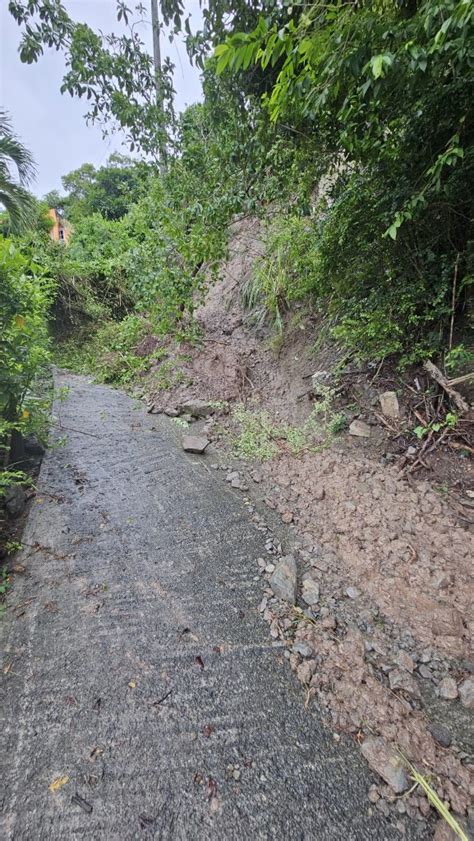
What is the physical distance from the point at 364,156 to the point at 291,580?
2172 mm

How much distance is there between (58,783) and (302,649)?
796 mm

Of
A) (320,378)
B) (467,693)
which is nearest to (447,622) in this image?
(467,693)

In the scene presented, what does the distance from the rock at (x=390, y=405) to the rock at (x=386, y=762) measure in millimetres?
1572

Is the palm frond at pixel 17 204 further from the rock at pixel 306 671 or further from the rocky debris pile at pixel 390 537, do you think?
the rock at pixel 306 671

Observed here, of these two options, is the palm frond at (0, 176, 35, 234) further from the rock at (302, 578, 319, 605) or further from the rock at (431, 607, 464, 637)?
the rock at (431, 607, 464, 637)

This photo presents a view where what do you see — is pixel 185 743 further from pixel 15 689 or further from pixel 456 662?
pixel 456 662

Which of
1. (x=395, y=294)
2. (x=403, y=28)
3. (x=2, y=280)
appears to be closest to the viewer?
(x=403, y=28)

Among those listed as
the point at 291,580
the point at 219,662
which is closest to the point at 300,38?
the point at 291,580

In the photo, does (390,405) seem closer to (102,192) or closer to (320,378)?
(320,378)

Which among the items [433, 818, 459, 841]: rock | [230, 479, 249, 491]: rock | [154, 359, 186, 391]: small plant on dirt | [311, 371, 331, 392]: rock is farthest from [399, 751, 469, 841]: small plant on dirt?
[154, 359, 186, 391]: small plant on dirt

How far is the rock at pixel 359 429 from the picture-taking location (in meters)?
2.08

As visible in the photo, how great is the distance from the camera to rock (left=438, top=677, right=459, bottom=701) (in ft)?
3.38

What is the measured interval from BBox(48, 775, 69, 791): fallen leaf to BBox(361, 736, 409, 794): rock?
0.82 metres

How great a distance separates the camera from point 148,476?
224cm
